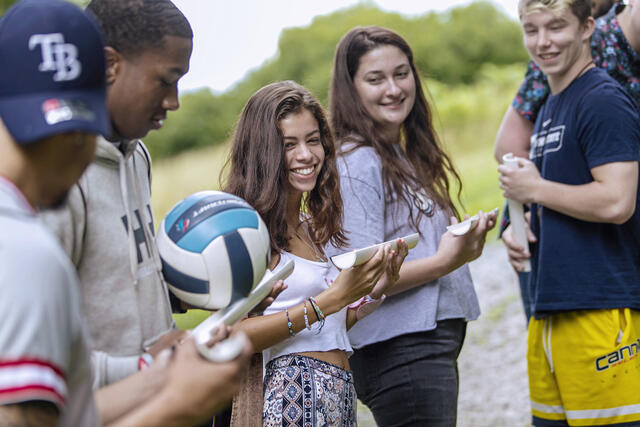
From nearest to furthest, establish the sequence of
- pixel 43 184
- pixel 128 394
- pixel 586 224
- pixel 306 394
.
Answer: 1. pixel 43 184
2. pixel 128 394
3. pixel 306 394
4. pixel 586 224

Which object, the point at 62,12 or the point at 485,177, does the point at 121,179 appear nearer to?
the point at 62,12

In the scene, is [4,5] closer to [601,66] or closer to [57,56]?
[601,66]

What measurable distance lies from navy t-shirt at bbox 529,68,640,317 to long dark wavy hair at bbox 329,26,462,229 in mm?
494

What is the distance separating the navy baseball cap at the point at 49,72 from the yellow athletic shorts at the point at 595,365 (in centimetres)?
260

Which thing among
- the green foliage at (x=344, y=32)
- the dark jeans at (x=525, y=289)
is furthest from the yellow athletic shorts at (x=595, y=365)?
the green foliage at (x=344, y=32)

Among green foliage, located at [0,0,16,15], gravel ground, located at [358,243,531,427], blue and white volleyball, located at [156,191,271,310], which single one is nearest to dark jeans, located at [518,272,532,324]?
gravel ground, located at [358,243,531,427]

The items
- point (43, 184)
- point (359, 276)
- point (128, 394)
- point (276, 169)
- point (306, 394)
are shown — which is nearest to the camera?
point (43, 184)

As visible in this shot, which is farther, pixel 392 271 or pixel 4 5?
pixel 4 5

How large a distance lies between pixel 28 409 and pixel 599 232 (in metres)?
2.86

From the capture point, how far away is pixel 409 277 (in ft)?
10.3

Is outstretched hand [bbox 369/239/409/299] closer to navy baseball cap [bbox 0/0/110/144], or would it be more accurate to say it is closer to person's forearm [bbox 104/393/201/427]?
person's forearm [bbox 104/393/201/427]

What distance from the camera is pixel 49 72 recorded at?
134 cm

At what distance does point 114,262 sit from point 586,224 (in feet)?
7.72

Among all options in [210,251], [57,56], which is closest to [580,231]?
[210,251]
